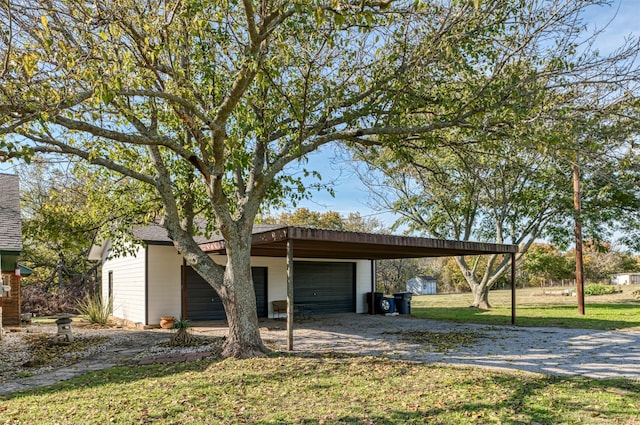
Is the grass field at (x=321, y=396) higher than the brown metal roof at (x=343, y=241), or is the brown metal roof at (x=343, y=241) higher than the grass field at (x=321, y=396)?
the brown metal roof at (x=343, y=241)

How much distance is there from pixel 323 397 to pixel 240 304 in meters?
2.81

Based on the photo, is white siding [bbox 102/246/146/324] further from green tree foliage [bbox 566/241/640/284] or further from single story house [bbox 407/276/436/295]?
green tree foliage [bbox 566/241/640/284]

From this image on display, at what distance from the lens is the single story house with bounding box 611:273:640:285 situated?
3859 cm

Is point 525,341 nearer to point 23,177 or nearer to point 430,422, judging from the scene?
point 430,422

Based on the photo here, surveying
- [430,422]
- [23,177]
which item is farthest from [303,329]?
[23,177]

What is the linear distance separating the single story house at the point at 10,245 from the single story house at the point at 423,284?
31998mm

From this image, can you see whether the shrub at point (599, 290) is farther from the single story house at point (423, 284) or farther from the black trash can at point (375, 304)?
the black trash can at point (375, 304)

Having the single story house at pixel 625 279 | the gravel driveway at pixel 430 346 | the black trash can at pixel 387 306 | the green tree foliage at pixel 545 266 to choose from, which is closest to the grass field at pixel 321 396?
the gravel driveway at pixel 430 346

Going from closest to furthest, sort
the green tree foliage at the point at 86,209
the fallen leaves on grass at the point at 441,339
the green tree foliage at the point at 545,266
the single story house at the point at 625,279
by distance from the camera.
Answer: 1. the fallen leaves on grass at the point at 441,339
2. the green tree foliage at the point at 86,209
3. the green tree foliage at the point at 545,266
4. the single story house at the point at 625,279

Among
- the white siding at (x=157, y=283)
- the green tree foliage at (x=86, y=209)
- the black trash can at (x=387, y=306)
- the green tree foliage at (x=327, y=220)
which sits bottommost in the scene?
the black trash can at (x=387, y=306)

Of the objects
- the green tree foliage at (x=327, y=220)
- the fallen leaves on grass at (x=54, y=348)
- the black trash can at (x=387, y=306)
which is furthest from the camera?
the green tree foliage at (x=327, y=220)

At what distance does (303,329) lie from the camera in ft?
39.6

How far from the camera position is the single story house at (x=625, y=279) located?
38.6 metres

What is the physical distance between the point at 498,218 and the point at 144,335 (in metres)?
14.6
